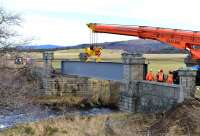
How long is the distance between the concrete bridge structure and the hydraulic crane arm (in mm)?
1638

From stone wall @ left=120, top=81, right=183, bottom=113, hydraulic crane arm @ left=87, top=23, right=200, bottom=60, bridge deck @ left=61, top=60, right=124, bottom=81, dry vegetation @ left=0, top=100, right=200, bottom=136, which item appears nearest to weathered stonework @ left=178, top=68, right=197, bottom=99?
stone wall @ left=120, top=81, right=183, bottom=113

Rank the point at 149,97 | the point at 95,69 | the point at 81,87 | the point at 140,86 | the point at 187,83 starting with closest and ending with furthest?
the point at 187,83, the point at 149,97, the point at 140,86, the point at 95,69, the point at 81,87

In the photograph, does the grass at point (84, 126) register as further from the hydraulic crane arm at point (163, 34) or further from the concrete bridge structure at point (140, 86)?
the hydraulic crane arm at point (163, 34)

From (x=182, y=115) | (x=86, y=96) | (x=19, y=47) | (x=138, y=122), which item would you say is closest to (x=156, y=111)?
(x=138, y=122)

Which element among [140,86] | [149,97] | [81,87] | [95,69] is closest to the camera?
[149,97]

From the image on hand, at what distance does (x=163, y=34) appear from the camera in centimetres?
3338

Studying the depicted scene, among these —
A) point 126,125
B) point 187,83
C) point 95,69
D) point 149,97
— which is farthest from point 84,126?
point 95,69

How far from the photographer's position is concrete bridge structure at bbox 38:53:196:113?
1096 inches

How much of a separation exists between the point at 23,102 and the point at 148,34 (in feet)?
45.3

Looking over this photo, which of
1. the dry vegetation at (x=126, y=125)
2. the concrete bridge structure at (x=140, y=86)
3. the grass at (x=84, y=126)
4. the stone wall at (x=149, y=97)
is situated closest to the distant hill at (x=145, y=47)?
the concrete bridge structure at (x=140, y=86)

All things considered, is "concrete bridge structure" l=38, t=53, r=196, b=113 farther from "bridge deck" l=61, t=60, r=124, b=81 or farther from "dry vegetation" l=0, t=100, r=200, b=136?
"dry vegetation" l=0, t=100, r=200, b=136

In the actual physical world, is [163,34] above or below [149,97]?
above

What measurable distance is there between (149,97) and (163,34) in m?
4.18

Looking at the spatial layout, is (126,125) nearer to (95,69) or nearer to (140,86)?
(140,86)
